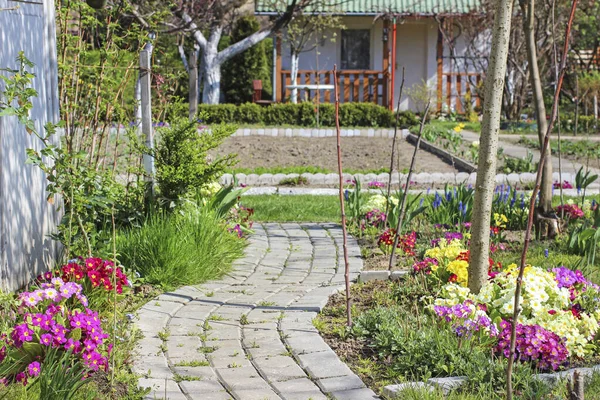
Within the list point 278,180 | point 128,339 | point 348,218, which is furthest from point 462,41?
point 128,339

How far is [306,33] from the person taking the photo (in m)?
21.1

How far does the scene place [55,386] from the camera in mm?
3229

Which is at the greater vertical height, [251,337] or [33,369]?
[33,369]

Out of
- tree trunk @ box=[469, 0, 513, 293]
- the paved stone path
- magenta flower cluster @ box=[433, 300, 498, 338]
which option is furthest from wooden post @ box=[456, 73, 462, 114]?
magenta flower cluster @ box=[433, 300, 498, 338]

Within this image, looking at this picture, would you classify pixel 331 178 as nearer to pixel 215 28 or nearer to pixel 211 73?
pixel 215 28

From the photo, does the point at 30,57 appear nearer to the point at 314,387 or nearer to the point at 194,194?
the point at 194,194

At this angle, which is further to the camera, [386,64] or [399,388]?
[386,64]

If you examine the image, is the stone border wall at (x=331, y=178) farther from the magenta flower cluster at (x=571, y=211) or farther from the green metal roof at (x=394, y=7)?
the green metal roof at (x=394, y=7)

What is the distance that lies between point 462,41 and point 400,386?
63.9ft

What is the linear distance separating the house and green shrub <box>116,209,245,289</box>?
1358 cm

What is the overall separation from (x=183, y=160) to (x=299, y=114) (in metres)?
11.3

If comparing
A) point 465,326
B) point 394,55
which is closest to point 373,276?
point 465,326

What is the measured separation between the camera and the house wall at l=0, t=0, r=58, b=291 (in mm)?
4996

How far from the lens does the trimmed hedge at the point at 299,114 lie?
17109 mm
